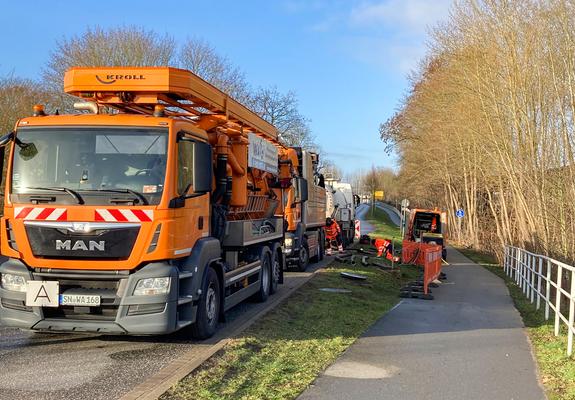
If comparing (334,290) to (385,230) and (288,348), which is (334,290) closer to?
(288,348)

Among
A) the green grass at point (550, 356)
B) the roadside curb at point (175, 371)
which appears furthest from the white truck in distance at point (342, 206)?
the roadside curb at point (175, 371)

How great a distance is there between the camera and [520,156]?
18.8 m

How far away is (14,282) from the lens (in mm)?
6703

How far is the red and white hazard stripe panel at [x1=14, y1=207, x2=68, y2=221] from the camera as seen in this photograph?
6.55 meters


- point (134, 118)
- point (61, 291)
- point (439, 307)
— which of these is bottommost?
point (439, 307)

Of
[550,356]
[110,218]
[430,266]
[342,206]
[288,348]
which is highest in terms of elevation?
[342,206]

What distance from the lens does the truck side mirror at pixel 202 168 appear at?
706cm

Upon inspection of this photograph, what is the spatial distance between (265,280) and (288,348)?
380cm

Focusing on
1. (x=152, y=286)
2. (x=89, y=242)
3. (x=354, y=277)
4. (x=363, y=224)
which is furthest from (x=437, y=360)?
(x=363, y=224)

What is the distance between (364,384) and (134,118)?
4.15 metres

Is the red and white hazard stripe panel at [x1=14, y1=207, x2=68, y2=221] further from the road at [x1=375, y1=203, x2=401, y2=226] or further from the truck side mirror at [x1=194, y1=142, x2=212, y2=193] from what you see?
the road at [x1=375, y1=203, x2=401, y2=226]

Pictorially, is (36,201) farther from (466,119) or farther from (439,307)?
(466,119)

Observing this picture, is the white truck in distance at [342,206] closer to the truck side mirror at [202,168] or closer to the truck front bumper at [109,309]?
the truck side mirror at [202,168]

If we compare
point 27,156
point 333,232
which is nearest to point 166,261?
point 27,156
